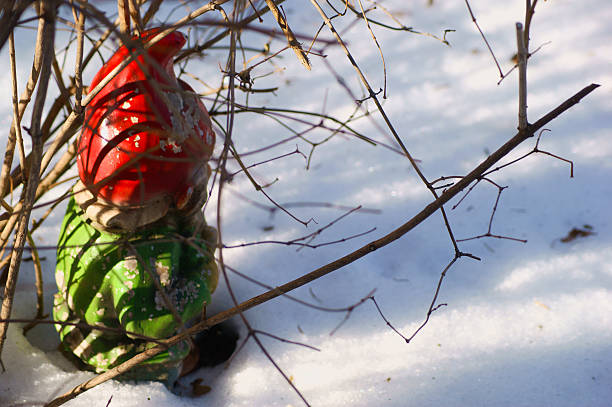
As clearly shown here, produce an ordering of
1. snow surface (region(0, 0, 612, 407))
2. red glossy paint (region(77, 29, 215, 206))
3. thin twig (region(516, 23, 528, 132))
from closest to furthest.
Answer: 1. thin twig (region(516, 23, 528, 132))
2. red glossy paint (region(77, 29, 215, 206))
3. snow surface (region(0, 0, 612, 407))

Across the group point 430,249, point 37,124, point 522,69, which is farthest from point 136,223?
point 430,249

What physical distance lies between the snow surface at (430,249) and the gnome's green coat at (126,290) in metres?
0.09

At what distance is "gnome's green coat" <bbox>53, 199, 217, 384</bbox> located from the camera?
113cm

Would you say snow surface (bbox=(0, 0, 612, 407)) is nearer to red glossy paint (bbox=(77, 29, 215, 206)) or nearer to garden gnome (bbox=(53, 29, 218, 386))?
garden gnome (bbox=(53, 29, 218, 386))

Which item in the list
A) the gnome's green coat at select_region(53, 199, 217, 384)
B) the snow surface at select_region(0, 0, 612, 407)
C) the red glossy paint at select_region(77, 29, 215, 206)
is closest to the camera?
the red glossy paint at select_region(77, 29, 215, 206)

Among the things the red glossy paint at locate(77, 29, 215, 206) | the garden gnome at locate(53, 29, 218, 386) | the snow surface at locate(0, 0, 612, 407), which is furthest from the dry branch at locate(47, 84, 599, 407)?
the snow surface at locate(0, 0, 612, 407)

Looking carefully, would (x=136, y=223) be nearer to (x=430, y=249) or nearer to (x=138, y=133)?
(x=138, y=133)

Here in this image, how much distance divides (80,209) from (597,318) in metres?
1.24

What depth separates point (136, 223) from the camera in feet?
3.53

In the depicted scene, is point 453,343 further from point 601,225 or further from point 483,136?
point 483,136

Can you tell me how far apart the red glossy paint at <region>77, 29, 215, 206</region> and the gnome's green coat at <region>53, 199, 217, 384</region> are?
143 mm

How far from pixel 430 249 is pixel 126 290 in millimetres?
870

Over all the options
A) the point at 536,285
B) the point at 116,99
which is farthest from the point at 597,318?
the point at 116,99

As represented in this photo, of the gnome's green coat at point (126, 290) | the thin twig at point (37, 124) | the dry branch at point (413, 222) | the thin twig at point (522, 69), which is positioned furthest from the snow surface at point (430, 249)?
the thin twig at point (522, 69)
